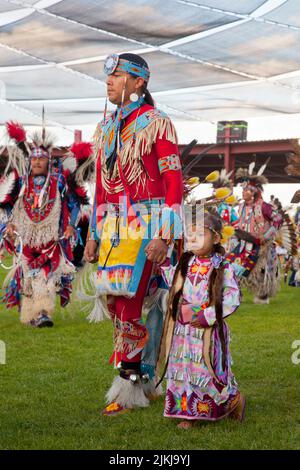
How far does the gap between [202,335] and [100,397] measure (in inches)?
36.5

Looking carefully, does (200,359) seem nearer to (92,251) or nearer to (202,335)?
(202,335)

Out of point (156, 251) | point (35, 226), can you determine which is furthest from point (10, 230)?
point (156, 251)

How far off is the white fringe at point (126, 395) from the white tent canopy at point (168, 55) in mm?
11785

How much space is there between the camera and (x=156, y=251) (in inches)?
153

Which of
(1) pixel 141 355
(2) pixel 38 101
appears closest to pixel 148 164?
(1) pixel 141 355

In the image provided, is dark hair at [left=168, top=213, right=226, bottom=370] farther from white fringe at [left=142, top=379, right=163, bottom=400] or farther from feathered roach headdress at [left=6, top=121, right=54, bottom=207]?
feathered roach headdress at [left=6, top=121, right=54, bottom=207]

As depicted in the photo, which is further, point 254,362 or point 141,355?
point 254,362

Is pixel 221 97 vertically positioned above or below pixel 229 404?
above

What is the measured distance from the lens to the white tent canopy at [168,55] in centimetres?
1588

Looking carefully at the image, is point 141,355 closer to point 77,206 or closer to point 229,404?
point 229,404

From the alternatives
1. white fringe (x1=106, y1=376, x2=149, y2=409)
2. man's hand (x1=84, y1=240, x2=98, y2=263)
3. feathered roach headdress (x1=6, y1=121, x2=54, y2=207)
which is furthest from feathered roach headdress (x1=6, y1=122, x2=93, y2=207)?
white fringe (x1=106, y1=376, x2=149, y2=409)

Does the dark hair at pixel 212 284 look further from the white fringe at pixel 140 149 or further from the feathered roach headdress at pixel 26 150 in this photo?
the feathered roach headdress at pixel 26 150

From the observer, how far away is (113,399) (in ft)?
13.5

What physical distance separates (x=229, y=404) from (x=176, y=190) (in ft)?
3.56
